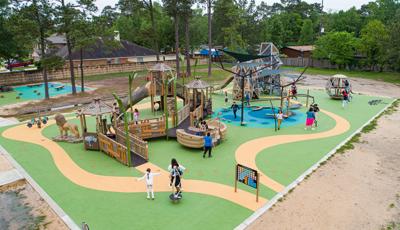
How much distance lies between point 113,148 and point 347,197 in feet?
34.2

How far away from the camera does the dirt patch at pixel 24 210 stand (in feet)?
32.3

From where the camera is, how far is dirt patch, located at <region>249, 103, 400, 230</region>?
972cm

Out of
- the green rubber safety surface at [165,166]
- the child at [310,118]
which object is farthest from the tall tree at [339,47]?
the child at [310,118]

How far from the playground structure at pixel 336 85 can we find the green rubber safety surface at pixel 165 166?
Answer: 24.4 feet

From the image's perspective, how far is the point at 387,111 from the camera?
79.2 feet

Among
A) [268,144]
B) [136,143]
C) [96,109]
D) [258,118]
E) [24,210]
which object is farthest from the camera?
[258,118]

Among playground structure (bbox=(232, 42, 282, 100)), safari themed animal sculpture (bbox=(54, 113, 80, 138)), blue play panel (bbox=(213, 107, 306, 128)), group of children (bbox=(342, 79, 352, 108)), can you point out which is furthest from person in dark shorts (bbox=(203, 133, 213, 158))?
group of children (bbox=(342, 79, 352, 108))

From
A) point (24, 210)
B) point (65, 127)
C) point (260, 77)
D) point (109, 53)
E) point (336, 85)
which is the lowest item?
point (24, 210)

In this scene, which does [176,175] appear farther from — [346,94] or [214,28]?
[214,28]

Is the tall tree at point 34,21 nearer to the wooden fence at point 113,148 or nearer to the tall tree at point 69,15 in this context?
the tall tree at point 69,15

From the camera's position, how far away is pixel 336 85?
30250 millimetres

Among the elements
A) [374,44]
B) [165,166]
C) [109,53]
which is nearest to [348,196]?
[165,166]

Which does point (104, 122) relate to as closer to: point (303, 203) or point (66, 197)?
point (66, 197)

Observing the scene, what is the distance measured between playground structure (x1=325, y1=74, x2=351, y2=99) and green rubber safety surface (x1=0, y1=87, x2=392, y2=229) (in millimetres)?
7443
